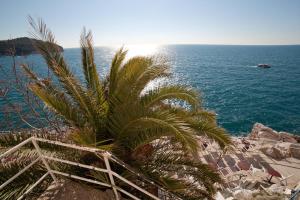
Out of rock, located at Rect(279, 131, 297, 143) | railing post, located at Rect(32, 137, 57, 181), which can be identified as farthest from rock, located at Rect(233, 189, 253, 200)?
rock, located at Rect(279, 131, 297, 143)

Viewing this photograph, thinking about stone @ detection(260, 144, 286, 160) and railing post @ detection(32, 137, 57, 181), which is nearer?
railing post @ detection(32, 137, 57, 181)

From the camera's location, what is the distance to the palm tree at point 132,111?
434 cm

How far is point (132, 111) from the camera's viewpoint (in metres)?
4.13

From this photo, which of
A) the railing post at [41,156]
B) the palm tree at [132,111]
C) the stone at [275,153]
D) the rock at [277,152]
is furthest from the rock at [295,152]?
the railing post at [41,156]

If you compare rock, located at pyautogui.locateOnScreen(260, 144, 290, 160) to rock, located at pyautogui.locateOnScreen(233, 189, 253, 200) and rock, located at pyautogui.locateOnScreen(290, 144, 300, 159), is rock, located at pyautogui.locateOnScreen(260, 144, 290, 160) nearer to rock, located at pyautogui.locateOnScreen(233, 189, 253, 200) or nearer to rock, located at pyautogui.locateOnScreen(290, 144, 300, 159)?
rock, located at pyautogui.locateOnScreen(290, 144, 300, 159)

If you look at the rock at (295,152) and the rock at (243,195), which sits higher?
the rock at (243,195)

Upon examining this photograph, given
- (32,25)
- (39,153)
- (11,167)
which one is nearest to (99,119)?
(39,153)

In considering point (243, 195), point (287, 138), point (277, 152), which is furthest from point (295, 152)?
point (243, 195)

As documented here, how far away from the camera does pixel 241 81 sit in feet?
200

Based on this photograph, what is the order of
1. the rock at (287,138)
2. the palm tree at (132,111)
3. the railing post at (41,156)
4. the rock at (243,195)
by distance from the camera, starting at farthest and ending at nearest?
1. the rock at (287,138)
2. the rock at (243,195)
3. the palm tree at (132,111)
4. the railing post at (41,156)

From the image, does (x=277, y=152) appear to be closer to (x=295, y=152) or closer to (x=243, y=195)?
(x=295, y=152)

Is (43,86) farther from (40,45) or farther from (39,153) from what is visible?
(39,153)

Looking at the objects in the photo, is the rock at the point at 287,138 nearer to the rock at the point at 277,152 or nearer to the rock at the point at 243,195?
the rock at the point at 277,152

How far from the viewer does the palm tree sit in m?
4.34
